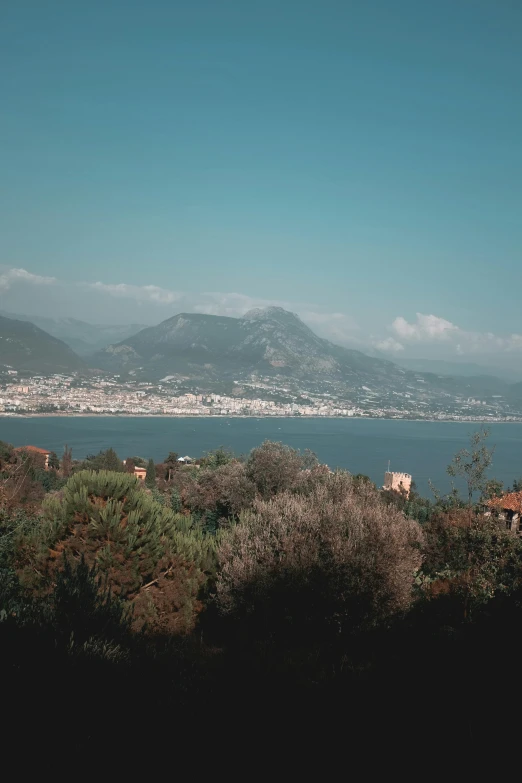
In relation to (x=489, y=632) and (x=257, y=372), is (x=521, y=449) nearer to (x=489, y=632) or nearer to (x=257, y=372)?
(x=489, y=632)

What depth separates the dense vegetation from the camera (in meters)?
4.18

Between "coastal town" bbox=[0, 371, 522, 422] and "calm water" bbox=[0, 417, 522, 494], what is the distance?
907 cm

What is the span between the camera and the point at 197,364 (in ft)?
621

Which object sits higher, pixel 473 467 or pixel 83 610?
pixel 473 467

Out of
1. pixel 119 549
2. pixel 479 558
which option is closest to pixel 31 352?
pixel 119 549

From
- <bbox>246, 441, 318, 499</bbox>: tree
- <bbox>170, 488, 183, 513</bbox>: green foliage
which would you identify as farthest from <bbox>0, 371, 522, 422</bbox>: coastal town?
<bbox>246, 441, 318, 499</bbox>: tree

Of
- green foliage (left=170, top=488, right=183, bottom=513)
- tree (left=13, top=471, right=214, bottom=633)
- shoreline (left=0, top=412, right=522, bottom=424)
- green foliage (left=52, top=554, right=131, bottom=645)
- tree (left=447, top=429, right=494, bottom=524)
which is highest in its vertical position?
tree (left=447, top=429, right=494, bottom=524)

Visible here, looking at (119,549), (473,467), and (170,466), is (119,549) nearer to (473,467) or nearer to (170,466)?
(473,467)

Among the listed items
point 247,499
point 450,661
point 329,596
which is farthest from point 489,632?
point 247,499

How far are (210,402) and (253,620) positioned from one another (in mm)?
135335

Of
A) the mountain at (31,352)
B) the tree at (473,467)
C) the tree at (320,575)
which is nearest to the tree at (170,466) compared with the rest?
the tree at (320,575)

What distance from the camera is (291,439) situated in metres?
89.1

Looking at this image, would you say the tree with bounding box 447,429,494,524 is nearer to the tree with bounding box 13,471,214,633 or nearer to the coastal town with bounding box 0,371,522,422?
the tree with bounding box 13,471,214,633

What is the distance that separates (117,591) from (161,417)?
113 m
